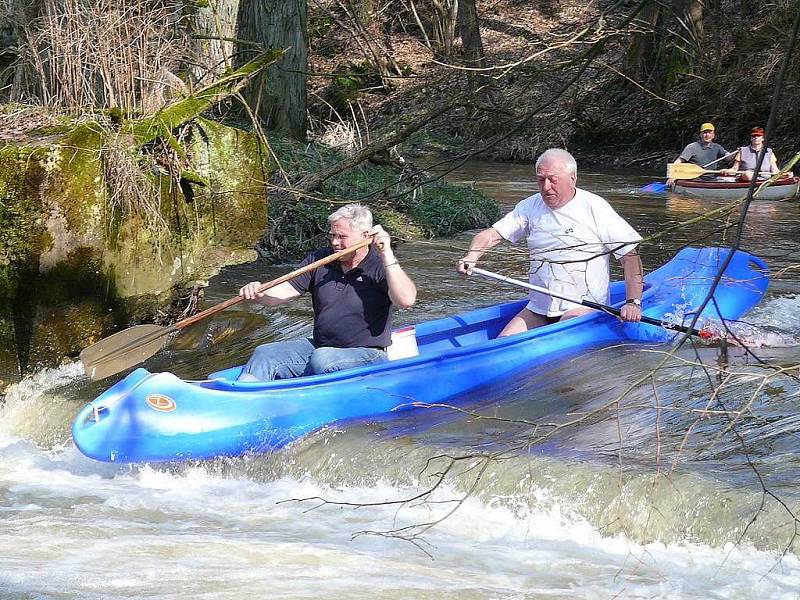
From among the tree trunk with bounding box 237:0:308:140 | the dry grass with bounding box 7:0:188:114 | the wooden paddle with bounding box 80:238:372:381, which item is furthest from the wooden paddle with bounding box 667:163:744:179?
the wooden paddle with bounding box 80:238:372:381

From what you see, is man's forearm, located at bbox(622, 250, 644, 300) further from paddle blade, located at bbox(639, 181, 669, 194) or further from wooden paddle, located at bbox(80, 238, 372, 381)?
paddle blade, located at bbox(639, 181, 669, 194)

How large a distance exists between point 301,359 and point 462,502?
281 centimetres

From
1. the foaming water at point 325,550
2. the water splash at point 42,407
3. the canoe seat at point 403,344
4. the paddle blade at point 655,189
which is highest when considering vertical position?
the paddle blade at point 655,189

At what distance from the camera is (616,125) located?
20219 mm

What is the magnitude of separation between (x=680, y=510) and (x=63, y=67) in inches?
192

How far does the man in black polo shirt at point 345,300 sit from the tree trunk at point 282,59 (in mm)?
6626

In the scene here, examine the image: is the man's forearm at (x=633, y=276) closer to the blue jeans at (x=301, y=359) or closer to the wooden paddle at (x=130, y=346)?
the blue jeans at (x=301, y=359)

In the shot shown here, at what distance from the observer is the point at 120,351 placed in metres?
6.10

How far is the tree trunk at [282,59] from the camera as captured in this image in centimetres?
1242

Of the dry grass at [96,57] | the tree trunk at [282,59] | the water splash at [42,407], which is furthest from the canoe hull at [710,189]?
the water splash at [42,407]

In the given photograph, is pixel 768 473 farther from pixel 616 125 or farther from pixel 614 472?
pixel 616 125

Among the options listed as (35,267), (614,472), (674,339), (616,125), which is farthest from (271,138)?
(616,125)

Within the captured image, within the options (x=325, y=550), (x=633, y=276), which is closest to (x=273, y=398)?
(x=325, y=550)

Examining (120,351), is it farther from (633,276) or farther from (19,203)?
(633,276)
